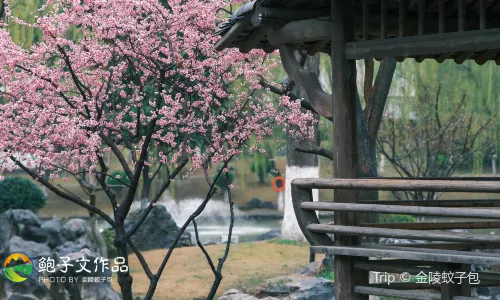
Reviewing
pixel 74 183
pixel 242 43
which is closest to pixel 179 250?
pixel 242 43

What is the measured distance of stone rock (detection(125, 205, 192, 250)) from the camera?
1839 cm

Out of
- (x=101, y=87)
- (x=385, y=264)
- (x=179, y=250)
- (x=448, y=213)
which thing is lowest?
(x=179, y=250)

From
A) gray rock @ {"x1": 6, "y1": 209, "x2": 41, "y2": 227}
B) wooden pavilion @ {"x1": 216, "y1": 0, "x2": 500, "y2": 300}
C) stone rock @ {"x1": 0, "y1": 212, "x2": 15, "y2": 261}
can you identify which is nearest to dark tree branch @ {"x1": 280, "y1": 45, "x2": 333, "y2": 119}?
wooden pavilion @ {"x1": 216, "y1": 0, "x2": 500, "y2": 300}

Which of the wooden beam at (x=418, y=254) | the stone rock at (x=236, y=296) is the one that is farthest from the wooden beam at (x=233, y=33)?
the stone rock at (x=236, y=296)

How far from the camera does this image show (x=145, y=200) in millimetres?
19688

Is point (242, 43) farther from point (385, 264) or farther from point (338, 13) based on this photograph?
point (385, 264)

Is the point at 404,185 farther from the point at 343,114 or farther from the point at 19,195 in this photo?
the point at 19,195

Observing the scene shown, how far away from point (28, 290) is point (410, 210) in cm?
785

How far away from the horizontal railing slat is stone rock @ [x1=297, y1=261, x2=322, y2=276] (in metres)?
8.28

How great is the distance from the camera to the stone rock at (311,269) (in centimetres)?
1372

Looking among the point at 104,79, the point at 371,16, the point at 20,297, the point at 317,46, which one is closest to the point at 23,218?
the point at 20,297

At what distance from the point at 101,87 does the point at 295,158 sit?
31.6ft

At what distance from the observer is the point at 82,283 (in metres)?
11.4

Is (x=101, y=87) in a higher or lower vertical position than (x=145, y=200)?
higher
